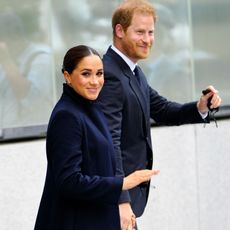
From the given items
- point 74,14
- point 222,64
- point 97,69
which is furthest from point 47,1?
point 97,69


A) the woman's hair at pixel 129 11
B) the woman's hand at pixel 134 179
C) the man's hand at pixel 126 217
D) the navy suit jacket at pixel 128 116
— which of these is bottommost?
the man's hand at pixel 126 217

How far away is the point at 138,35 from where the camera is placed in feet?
13.0

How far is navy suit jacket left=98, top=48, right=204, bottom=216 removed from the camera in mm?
3807

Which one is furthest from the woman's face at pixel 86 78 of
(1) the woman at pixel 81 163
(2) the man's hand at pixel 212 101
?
(2) the man's hand at pixel 212 101

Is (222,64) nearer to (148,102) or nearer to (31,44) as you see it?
(31,44)

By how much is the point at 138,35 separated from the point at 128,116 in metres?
0.42

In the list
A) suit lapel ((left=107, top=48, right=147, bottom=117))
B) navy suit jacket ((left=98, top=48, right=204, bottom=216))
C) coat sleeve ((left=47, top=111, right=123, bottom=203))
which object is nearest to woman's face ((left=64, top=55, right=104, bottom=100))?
coat sleeve ((left=47, top=111, right=123, bottom=203))

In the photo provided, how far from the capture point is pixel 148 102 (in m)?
4.15

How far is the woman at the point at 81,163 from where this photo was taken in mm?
3312

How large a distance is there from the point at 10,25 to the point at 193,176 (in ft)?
6.62

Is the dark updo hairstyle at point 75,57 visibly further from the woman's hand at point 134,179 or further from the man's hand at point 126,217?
the man's hand at point 126,217

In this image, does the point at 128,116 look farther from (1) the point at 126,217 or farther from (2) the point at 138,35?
(1) the point at 126,217

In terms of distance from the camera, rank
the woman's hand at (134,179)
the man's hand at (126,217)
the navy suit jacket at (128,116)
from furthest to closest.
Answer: the navy suit jacket at (128,116)
the man's hand at (126,217)
the woman's hand at (134,179)

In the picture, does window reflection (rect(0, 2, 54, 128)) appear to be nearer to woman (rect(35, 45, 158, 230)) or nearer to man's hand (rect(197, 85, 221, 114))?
man's hand (rect(197, 85, 221, 114))
